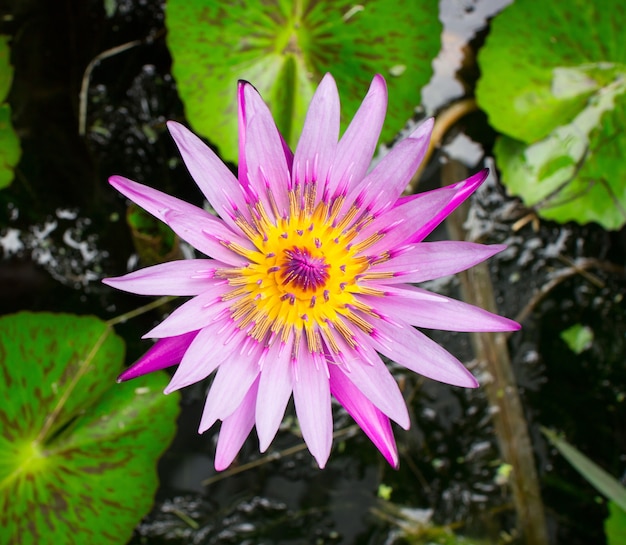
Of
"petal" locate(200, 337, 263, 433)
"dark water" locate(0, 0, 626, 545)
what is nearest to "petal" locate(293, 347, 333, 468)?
"petal" locate(200, 337, 263, 433)

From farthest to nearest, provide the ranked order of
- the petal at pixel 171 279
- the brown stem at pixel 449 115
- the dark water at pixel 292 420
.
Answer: the brown stem at pixel 449 115 < the dark water at pixel 292 420 < the petal at pixel 171 279

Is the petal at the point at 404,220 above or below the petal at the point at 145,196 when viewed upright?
above

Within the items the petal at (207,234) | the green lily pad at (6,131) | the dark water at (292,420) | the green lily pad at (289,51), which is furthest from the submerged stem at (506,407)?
the green lily pad at (6,131)

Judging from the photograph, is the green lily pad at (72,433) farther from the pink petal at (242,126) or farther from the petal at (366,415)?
the pink petal at (242,126)

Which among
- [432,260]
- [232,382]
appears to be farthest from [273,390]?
[432,260]

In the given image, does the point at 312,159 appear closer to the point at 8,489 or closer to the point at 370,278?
the point at 370,278

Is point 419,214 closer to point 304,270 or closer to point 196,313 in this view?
Answer: point 304,270
